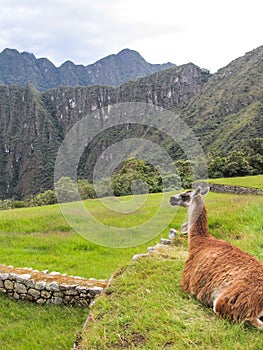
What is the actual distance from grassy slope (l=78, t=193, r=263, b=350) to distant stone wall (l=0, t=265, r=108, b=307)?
1.12 m

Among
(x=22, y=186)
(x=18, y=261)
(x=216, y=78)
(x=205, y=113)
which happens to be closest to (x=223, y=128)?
(x=205, y=113)

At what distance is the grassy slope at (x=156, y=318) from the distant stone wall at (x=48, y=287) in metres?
1.12

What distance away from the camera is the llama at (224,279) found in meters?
3.81

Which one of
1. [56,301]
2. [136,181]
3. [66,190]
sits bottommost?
[66,190]

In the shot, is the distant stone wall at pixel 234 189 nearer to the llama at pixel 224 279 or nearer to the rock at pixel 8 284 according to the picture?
the rock at pixel 8 284

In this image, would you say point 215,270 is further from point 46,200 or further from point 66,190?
point 46,200

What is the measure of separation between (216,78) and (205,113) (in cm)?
3704

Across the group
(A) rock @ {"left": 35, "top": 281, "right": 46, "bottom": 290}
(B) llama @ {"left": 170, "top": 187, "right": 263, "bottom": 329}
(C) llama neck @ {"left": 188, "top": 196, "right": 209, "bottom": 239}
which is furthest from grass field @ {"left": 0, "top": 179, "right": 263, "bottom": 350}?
(C) llama neck @ {"left": 188, "top": 196, "right": 209, "bottom": 239}

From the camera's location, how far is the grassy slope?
3682 mm

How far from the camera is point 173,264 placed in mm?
6211

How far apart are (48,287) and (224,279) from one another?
4354 mm

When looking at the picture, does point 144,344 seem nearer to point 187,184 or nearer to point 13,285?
point 13,285

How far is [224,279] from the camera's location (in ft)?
14.1

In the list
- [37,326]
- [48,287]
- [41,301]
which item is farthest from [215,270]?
[41,301]
